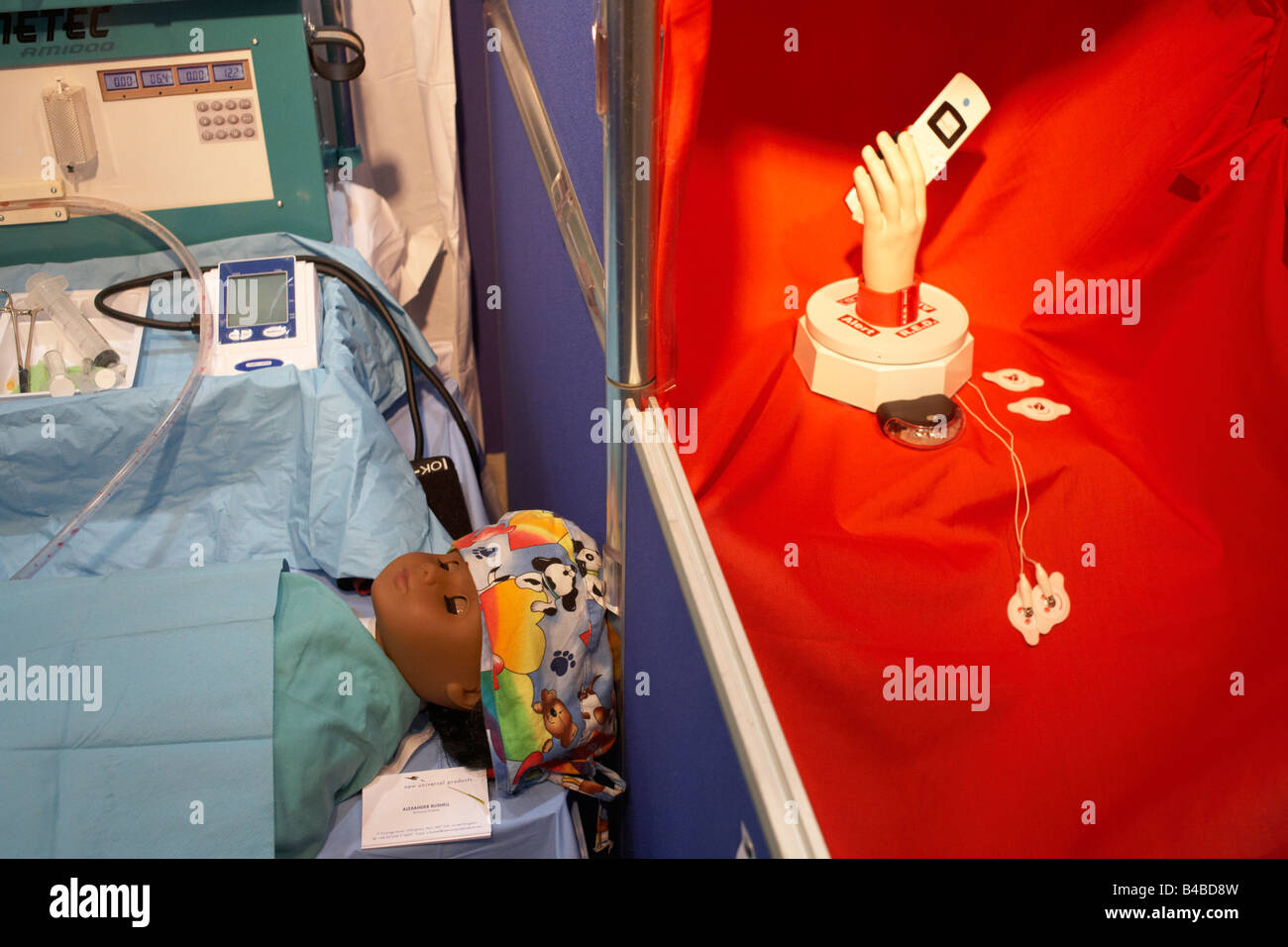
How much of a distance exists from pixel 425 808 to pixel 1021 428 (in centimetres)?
81

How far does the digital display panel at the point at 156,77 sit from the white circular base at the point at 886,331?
0.96 metres

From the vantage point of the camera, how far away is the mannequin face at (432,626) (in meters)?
1.08

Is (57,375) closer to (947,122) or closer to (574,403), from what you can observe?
(574,403)

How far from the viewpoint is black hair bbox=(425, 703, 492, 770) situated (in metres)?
1.11

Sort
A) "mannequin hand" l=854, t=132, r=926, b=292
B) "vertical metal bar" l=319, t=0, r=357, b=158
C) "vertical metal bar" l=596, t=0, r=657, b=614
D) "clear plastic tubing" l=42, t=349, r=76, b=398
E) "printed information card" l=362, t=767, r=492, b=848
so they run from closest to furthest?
"vertical metal bar" l=596, t=0, r=657, b=614, "printed information card" l=362, t=767, r=492, b=848, "mannequin hand" l=854, t=132, r=926, b=292, "clear plastic tubing" l=42, t=349, r=76, b=398, "vertical metal bar" l=319, t=0, r=357, b=158

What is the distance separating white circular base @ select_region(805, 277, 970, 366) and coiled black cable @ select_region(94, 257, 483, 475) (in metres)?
0.60

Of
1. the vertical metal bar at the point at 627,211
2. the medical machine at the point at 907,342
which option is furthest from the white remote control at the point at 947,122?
the vertical metal bar at the point at 627,211

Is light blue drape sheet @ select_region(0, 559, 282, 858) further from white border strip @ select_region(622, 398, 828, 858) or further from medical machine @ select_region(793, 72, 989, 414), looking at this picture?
medical machine @ select_region(793, 72, 989, 414)

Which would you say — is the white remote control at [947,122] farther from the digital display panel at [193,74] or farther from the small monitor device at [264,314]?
the digital display panel at [193,74]

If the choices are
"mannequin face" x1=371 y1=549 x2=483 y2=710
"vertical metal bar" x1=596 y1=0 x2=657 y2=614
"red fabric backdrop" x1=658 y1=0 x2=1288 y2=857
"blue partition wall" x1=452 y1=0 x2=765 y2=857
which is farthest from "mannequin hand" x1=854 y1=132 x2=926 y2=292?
"mannequin face" x1=371 y1=549 x2=483 y2=710

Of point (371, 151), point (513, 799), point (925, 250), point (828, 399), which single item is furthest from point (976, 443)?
point (371, 151)

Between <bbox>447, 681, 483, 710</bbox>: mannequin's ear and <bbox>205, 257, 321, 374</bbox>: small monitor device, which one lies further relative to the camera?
<bbox>205, 257, 321, 374</bbox>: small monitor device
